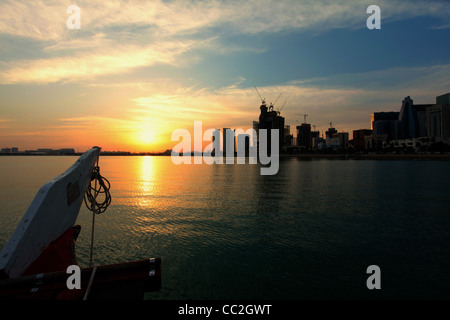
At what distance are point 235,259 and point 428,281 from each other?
34.1 feet

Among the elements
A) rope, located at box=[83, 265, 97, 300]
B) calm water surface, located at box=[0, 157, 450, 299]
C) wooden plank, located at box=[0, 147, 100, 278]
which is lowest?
calm water surface, located at box=[0, 157, 450, 299]

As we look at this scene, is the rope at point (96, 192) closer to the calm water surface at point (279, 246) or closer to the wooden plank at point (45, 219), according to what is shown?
the wooden plank at point (45, 219)

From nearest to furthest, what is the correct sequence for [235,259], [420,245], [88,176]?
[88,176] → [235,259] → [420,245]

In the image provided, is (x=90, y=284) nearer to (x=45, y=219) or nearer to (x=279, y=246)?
(x=45, y=219)

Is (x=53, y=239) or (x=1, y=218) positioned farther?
(x=1, y=218)

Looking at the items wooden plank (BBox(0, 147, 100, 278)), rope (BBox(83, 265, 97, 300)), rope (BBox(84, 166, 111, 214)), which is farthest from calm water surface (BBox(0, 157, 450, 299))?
rope (BBox(83, 265, 97, 300))

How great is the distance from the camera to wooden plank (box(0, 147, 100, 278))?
6.26 m

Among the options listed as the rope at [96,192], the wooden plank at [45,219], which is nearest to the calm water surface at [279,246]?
the rope at [96,192]

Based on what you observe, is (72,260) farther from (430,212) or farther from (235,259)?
(430,212)

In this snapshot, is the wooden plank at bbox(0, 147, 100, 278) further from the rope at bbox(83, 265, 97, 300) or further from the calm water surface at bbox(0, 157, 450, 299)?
the calm water surface at bbox(0, 157, 450, 299)

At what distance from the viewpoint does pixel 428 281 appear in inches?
533

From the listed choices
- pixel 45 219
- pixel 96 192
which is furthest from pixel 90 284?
pixel 96 192

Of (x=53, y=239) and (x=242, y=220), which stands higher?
(x=53, y=239)
